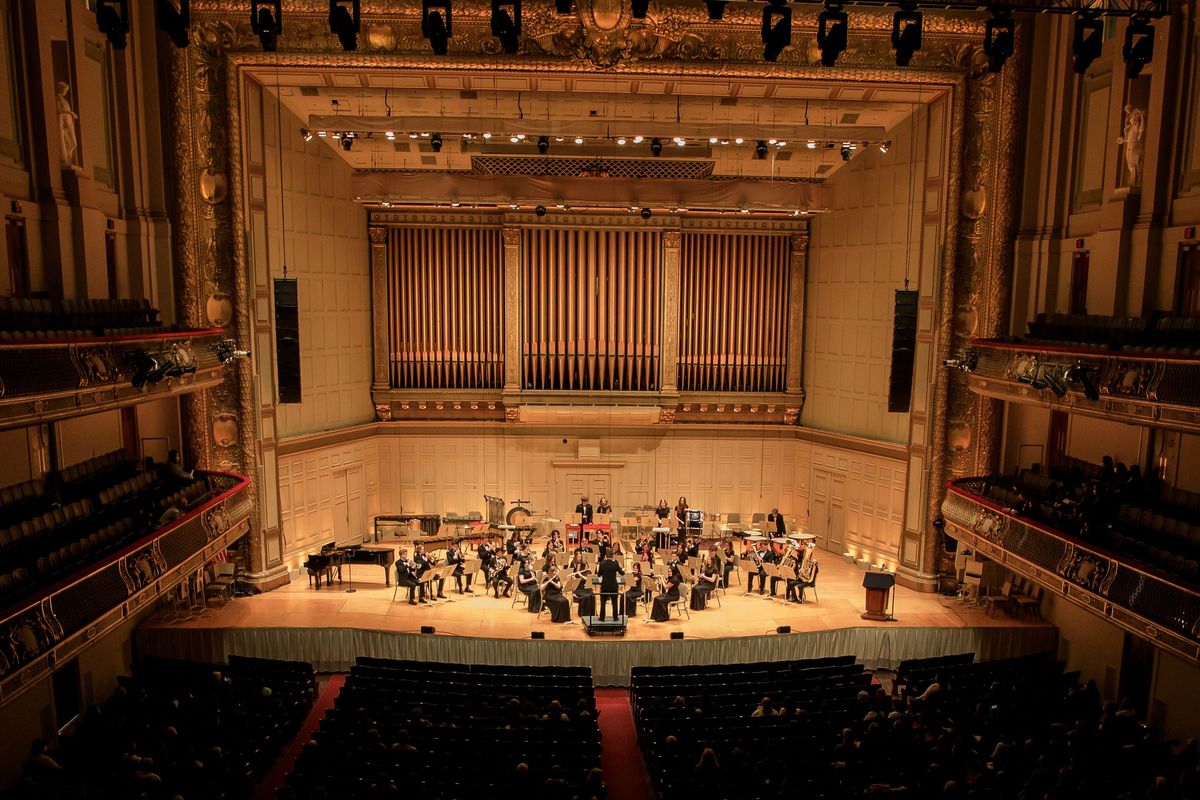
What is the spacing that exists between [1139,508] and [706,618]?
6.23 meters

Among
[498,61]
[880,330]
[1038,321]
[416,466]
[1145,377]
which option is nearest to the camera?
[1145,377]

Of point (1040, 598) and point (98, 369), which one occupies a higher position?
point (98, 369)

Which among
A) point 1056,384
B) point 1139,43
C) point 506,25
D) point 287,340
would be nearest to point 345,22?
point 506,25

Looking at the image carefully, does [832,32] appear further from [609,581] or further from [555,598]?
[555,598]

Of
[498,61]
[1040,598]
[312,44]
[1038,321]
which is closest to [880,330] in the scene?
[1038,321]

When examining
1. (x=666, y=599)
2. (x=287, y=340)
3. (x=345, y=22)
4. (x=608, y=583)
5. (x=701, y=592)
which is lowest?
(x=701, y=592)

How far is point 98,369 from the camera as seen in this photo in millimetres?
9766

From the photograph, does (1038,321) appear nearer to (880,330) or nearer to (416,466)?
(880,330)

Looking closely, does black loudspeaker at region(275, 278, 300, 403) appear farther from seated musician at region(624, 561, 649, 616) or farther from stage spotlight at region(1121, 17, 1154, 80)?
stage spotlight at region(1121, 17, 1154, 80)

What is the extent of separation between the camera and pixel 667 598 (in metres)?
13.0

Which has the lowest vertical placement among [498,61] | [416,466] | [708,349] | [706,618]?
[706,618]

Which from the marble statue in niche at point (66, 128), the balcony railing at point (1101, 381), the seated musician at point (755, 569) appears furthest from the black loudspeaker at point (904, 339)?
the marble statue in niche at point (66, 128)

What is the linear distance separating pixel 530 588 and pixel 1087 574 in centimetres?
780

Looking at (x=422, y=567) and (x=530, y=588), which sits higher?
(x=422, y=567)
